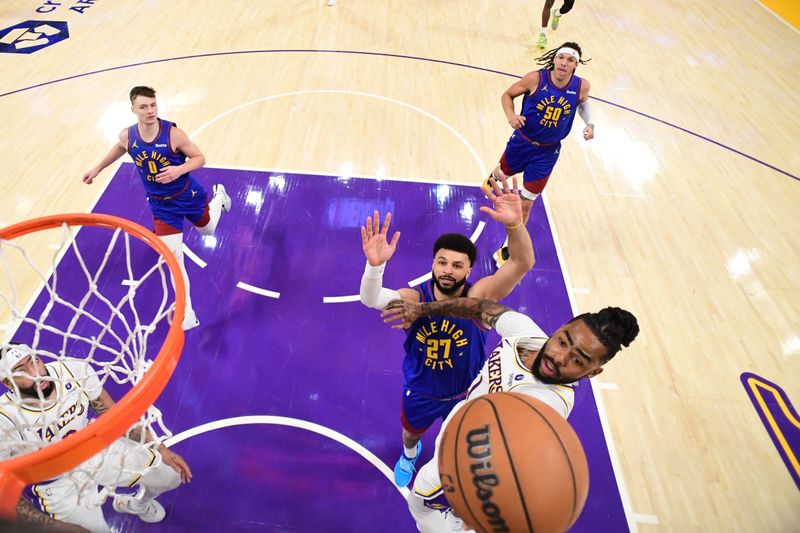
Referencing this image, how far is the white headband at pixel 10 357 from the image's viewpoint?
7.29 ft

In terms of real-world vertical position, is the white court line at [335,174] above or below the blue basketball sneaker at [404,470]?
above

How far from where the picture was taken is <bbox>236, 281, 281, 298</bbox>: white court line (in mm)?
4488

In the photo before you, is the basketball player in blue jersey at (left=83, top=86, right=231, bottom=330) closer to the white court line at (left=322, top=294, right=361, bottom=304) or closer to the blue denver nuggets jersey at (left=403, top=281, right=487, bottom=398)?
the white court line at (left=322, top=294, right=361, bottom=304)

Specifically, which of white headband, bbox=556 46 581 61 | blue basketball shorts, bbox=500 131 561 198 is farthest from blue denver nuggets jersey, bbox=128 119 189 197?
white headband, bbox=556 46 581 61

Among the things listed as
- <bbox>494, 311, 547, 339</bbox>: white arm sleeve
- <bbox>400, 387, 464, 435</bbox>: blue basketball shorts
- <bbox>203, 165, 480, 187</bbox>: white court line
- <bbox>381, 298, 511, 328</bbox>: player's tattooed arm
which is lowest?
<bbox>203, 165, 480, 187</bbox>: white court line

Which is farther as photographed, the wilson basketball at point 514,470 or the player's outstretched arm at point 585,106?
the player's outstretched arm at point 585,106

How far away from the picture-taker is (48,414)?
2.44m

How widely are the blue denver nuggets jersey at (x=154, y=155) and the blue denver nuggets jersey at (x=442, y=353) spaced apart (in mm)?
2471

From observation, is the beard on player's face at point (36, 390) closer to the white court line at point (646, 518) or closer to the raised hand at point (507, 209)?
the raised hand at point (507, 209)

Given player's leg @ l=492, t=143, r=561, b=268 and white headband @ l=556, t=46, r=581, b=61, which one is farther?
player's leg @ l=492, t=143, r=561, b=268

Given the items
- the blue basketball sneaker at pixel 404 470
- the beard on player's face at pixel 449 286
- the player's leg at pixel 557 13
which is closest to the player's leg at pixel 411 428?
the blue basketball sneaker at pixel 404 470

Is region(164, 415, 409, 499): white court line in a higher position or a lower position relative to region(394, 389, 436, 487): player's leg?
lower

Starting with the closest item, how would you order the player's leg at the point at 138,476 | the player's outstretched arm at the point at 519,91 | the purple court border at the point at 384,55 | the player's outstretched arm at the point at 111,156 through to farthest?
1. the player's leg at the point at 138,476
2. the player's outstretched arm at the point at 111,156
3. the player's outstretched arm at the point at 519,91
4. the purple court border at the point at 384,55

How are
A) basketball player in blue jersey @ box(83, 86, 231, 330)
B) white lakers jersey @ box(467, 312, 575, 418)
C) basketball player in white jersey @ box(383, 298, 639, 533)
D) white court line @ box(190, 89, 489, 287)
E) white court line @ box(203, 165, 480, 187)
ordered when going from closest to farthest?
1. basketball player in white jersey @ box(383, 298, 639, 533)
2. white lakers jersey @ box(467, 312, 575, 418)
3. basketball player in blue jersey @ box(83, 86, 231, 330)
4. white court line @ box(203, 165, 480, 187)
5. white court line @ box(190, 89, 489, 287)
